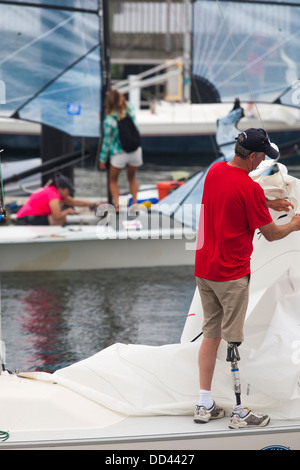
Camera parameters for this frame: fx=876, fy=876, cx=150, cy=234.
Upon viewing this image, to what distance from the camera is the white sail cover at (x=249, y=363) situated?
12.7ft

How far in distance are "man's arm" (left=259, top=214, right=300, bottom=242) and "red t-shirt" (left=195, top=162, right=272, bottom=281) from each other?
1.5 inches

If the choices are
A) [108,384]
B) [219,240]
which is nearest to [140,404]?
[108,384]

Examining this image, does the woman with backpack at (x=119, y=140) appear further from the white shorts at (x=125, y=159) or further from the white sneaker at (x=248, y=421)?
the white sneaker at (x=248, y=421)

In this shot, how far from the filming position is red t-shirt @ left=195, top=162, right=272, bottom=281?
3.70 m

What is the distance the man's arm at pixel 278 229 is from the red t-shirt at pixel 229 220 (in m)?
0.04

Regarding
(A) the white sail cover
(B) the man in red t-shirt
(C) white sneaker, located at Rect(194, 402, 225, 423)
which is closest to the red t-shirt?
(B) the man in red t-shirt

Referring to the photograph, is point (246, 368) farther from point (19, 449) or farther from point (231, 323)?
point (19, 449)

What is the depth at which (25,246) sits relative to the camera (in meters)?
8.95

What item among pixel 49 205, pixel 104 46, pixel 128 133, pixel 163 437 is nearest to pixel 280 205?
→ pixel 163 437

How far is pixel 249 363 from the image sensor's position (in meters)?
3.90

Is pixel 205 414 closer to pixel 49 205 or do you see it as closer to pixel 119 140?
pixel 49 205

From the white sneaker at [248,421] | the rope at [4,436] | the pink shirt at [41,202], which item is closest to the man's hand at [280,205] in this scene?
the white sneaker at [248,421]

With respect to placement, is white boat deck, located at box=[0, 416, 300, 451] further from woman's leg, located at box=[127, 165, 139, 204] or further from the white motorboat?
woman's leg, located at box=[127, 165, 139, 204]

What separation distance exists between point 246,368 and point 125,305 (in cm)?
425
